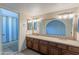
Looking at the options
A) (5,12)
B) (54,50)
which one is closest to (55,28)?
(54,50)

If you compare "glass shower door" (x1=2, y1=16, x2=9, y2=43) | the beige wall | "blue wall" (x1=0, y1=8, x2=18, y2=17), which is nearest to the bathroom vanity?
the beige wall

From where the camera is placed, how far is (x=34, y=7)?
229 cm

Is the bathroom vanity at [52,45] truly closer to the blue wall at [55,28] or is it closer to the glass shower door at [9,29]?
the blue wall at [55,28]

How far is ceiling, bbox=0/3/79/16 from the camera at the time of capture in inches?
88.0

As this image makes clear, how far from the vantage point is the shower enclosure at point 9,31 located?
88.6 inches

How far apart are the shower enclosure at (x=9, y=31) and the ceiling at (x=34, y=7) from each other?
0.15m

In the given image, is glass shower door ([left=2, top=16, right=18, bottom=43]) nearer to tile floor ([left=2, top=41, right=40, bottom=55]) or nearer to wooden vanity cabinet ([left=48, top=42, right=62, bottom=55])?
tile floor ([left=2, top=41, right=40, bottom=55])

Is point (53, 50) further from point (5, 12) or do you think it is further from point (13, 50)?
point (5, 12)

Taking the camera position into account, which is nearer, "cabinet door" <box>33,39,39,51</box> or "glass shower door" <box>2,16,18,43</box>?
"glass shower door" <box>2,16,18,43</box>

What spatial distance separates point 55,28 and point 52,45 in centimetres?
35

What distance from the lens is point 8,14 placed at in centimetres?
222

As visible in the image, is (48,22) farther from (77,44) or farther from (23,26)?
(77,44)

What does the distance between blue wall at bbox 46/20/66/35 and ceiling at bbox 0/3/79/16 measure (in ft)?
0.87

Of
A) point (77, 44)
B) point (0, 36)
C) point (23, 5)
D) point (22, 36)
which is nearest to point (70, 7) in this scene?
point (77, 44)
